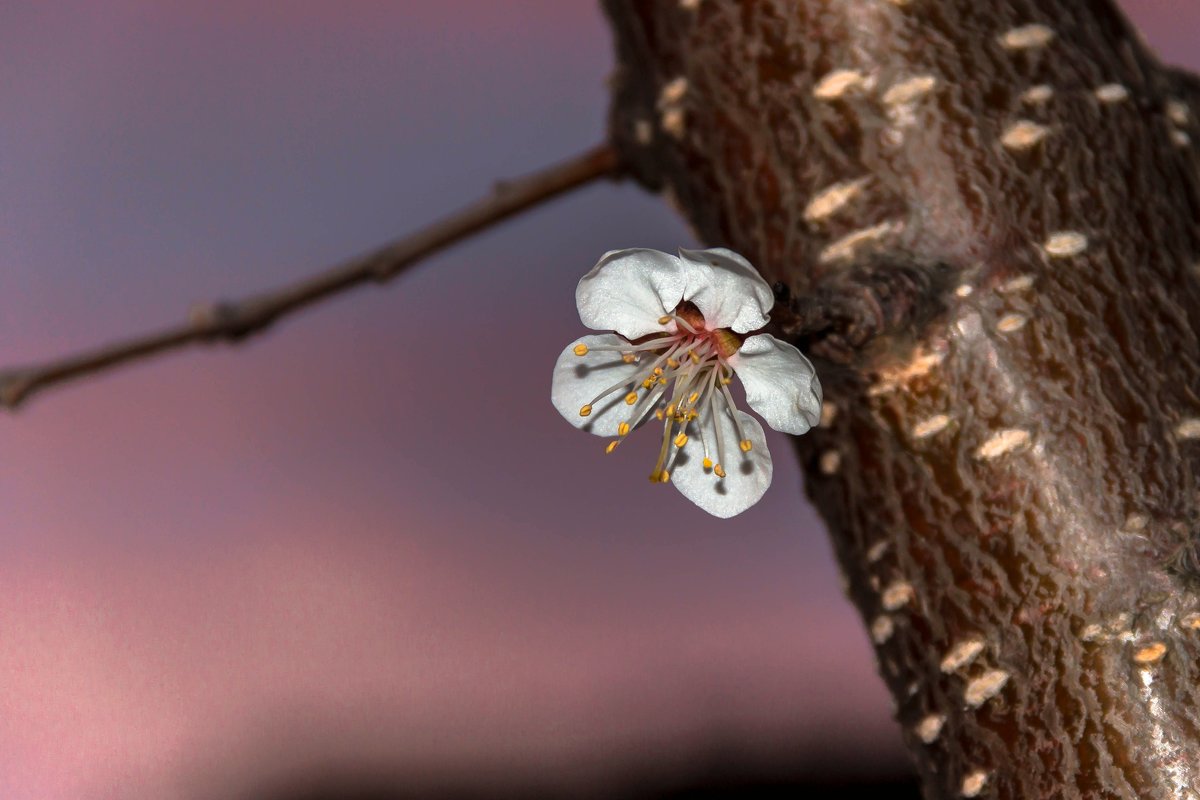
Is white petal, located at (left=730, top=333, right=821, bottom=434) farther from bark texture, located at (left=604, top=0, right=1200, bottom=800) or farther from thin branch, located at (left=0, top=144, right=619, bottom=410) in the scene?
thin branch, located at (left=0, top=144, right=619, bottom=410)

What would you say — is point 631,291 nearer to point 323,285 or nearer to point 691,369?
point 691,369

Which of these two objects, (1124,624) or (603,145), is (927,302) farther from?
(603,145)

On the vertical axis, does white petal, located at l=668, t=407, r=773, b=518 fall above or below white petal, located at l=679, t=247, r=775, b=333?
below

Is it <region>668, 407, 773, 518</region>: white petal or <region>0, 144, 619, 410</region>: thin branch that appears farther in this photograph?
<region>0, 144, 619, 410</region>: thin branch

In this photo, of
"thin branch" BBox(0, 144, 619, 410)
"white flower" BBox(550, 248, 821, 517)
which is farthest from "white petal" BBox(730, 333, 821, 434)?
"thin branch" BBox(0, 144, 619, 410)

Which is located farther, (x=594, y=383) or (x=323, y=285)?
(x=323, y=285)

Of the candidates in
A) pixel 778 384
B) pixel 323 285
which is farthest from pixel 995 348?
pixel 323 285

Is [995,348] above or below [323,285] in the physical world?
below
